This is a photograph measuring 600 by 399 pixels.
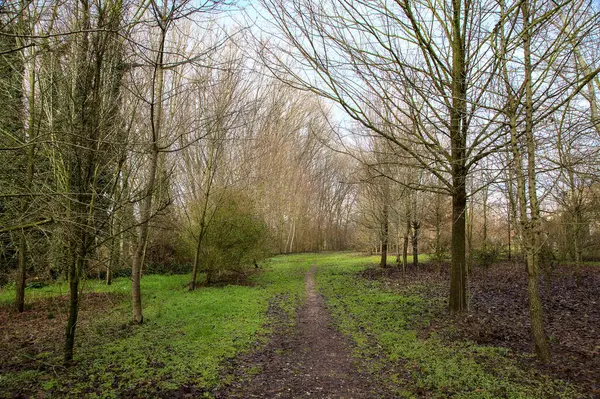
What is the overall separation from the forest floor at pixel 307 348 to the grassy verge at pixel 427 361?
2 cm

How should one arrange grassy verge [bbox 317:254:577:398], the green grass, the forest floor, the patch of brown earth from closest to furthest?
grassy verge [bbox 317:254:577:398], the forest floor, the patch of brown earth, the green grass

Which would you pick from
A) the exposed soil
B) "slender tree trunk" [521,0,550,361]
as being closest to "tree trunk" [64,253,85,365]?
the exposed soil

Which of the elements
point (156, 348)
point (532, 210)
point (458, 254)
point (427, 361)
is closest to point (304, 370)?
point (427, 361)

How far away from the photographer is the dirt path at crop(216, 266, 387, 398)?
14.0 feet

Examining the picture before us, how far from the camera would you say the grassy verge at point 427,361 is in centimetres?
400

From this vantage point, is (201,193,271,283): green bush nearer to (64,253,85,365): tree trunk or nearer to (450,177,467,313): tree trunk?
(64,253,85,365): tree trunk

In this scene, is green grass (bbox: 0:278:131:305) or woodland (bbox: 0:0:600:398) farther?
green grass (bbox: 0:278:131:305)

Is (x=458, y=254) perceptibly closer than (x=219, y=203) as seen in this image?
Yes

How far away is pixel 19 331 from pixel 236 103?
7703 millimetres

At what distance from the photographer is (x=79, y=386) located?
4203 mm

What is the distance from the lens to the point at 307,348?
5930mm

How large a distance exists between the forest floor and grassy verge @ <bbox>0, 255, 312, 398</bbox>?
2cm

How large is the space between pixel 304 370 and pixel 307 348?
3.08 feet

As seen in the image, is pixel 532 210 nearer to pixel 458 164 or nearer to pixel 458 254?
pixel 458 164
